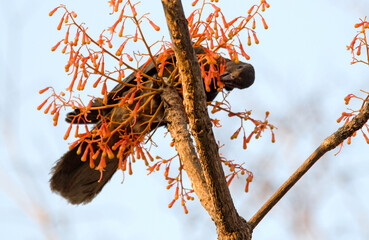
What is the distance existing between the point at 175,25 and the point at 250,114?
1357 mm

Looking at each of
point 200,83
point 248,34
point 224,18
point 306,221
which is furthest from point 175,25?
point 306,221

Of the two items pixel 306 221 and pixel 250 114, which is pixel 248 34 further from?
pixel 306 221

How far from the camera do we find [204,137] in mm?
2910

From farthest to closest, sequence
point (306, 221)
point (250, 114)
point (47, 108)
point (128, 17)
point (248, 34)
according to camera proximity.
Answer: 1. point (306, 221)
2. point (250, 114)
3. point (248, 34)
4. point (47, 108)
5. point (128, 17)

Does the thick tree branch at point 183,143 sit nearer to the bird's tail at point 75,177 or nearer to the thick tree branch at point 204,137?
the thick tree branch at point 204,137

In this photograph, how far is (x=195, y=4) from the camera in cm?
353

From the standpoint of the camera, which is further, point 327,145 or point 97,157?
point 97,157

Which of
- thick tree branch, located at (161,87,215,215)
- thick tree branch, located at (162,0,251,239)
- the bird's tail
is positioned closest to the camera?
thick tree branch, located at (162,0,251,239)

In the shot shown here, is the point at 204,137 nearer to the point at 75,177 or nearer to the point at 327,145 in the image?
the point at 327,145

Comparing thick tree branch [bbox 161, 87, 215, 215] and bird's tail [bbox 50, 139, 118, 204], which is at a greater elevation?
bird's tail [bbox 50, 139, 118, 204]

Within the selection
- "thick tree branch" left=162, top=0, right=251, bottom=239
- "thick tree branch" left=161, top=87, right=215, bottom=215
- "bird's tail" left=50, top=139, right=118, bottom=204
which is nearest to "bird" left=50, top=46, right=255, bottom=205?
"bird's tail" left=50, top=139, right=118, bottom=204

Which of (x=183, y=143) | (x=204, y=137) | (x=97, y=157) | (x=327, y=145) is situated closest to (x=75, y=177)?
(x=97, y=157)

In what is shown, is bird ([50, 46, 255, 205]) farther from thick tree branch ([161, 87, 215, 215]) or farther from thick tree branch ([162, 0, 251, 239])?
thick tree branch ([162, 0, 251, 239])

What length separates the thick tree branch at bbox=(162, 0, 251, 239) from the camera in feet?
9.24
